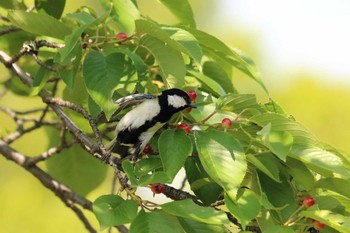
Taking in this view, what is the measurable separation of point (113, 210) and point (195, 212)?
0.21m

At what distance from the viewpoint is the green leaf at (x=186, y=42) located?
→ 2.15 meters

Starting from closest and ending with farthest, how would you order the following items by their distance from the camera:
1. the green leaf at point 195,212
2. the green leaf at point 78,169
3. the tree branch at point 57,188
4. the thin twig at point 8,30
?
the green leaf at point 195,212, the thin twig at point 8,30, the tree branch at point 57,188, the green leaf at point 78,169

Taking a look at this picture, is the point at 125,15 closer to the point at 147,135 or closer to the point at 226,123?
the point at 147,135

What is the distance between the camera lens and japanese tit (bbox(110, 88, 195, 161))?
85.0 inches

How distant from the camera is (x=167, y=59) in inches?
90.1

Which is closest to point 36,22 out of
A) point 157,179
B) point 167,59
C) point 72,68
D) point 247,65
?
point 72,68

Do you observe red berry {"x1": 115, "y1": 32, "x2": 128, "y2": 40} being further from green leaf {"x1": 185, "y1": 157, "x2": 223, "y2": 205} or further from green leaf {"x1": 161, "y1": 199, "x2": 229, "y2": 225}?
green leaf {"x1": 161, "y1": 199, "x2": 229, "y2": 225}

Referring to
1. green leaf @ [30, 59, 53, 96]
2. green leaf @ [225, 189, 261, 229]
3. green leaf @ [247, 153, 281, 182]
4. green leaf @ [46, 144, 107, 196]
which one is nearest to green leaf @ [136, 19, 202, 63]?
green leaf @ [247, 153, 281, 182]

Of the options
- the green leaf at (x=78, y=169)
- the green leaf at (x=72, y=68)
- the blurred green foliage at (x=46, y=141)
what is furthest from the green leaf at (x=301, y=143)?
the blurred green foliage at (x=46, y=141)

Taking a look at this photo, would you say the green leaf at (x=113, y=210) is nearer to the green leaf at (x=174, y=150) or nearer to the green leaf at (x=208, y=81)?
the green leaf at (x=174, y=150)

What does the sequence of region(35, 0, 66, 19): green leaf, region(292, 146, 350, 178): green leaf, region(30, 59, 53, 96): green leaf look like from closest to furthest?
region(292, 146, 350, 178): green leaf < region(30, 59, 53, 96): green leaf < region(35, 0, 66, 19): green leaf

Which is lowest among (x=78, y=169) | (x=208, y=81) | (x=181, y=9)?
(x=78, y=169)

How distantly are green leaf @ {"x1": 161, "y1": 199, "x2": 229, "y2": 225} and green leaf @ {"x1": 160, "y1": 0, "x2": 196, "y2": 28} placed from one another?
1043mm

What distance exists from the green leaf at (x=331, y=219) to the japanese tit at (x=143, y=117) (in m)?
0.48
